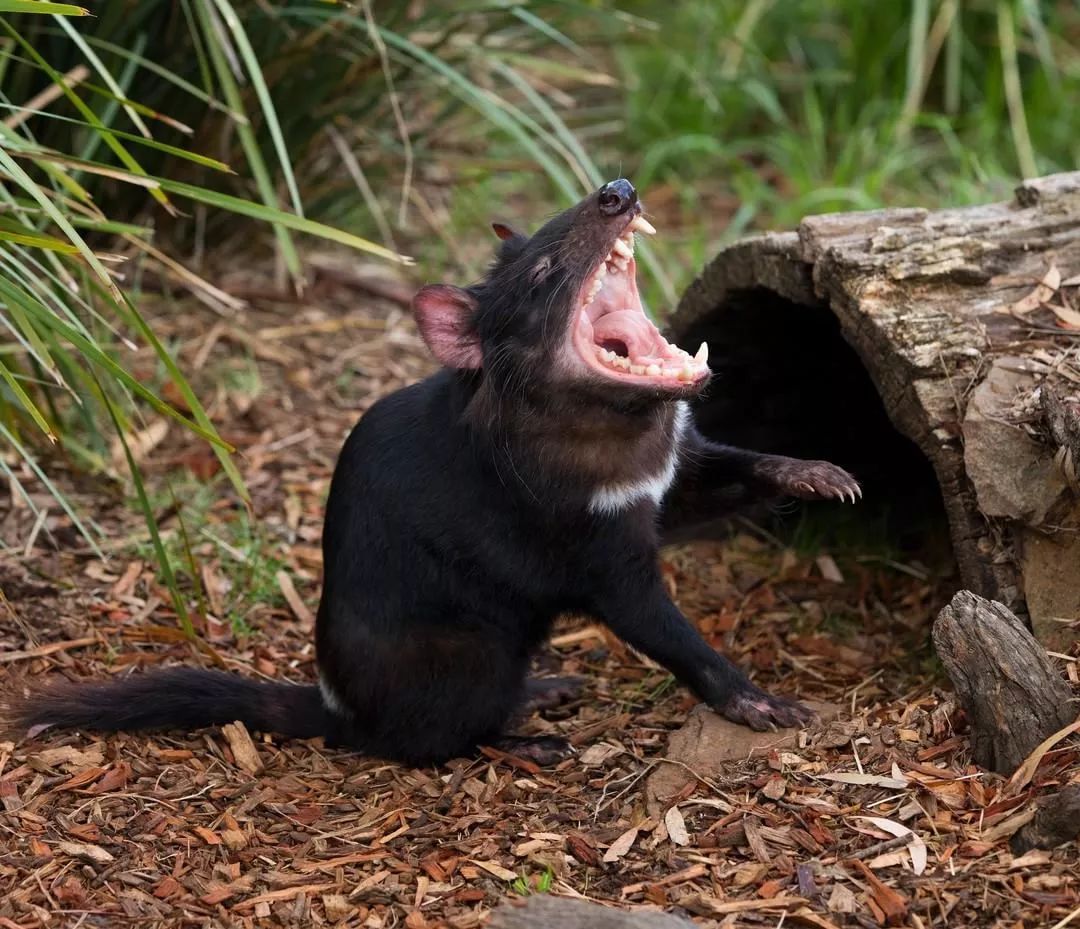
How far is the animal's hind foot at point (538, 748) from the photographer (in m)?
3.07

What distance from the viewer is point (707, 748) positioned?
2885 millimetres

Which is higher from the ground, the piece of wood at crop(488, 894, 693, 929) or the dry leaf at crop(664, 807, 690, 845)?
the piece of wood at crop(488, 894, 693, 929)

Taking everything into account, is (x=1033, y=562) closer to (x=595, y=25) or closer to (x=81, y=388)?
(x=81, y=388)

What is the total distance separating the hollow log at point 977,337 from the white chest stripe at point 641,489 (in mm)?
419

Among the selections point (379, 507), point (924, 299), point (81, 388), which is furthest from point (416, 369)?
point (924, 299)

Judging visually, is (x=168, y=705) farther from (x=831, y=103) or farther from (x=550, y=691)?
(x=831, y=103)

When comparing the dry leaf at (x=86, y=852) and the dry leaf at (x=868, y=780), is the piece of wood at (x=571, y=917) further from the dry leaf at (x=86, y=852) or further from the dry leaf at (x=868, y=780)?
the dry leaf at (x=86, y=852)

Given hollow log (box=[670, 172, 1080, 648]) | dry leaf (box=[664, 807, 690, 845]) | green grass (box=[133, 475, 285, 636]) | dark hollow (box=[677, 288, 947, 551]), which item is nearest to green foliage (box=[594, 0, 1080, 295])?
dark hollow (box=[677, 288, 947, 551])

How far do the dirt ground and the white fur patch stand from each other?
0.10 meters

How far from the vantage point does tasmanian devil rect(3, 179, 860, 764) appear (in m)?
2.87

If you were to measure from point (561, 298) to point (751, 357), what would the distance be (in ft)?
3.87

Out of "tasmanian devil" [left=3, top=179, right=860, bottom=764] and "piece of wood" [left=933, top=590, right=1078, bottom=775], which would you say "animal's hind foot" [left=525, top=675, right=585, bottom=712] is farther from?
"piece of wood" [left=933, top=590, right=1078, bottom=775]

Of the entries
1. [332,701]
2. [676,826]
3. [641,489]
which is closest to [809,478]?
[641,489]

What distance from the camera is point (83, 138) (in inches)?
167
